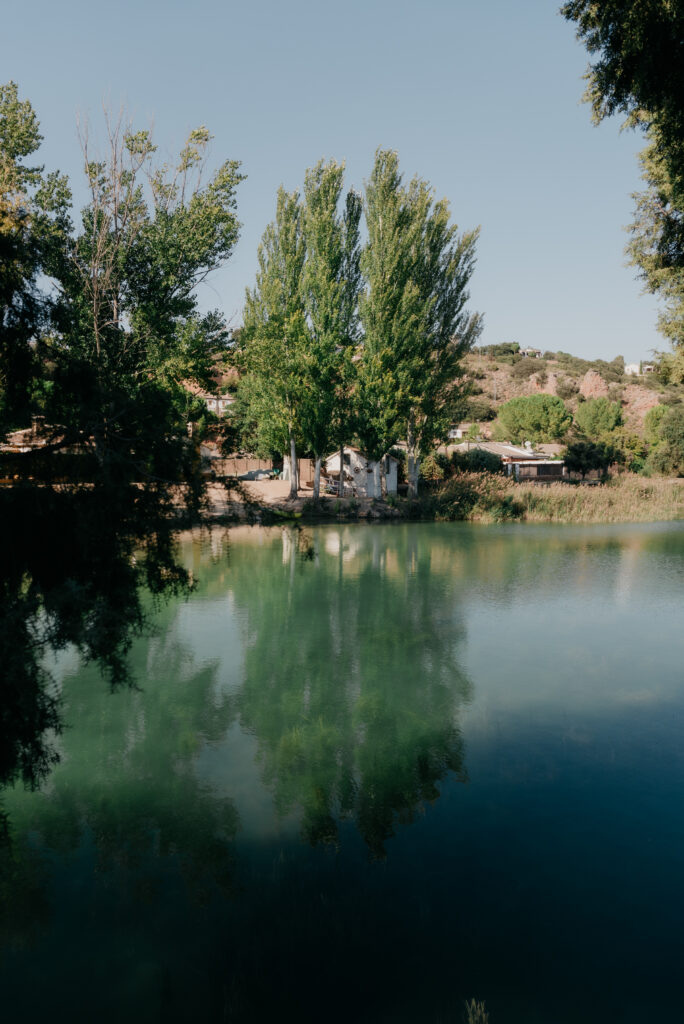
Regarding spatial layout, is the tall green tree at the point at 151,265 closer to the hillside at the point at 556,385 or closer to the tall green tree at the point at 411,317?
the tall green tree at the point at 411,317

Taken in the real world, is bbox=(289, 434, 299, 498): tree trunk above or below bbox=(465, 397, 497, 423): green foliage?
below

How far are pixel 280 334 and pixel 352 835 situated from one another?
1033 inches

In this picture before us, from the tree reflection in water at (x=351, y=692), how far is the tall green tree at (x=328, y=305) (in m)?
13.0

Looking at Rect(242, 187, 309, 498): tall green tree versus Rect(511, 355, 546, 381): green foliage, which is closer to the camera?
Rect(242, 187, 309, 498): tall green tree

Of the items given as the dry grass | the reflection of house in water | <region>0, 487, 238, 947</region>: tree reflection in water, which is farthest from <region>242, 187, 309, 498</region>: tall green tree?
<region>0, 487, 238, 947</region>: tree reflection in water

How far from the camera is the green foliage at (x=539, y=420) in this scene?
220 feet

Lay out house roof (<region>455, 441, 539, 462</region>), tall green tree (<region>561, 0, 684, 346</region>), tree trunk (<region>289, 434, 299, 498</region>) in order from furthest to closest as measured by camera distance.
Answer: house roof (<region>455, 441, 539, 462</region>) → tree trunk (<region>289, 434, 299, 498</region>) → tall green tree (<region>561, 0, 684, 346</region>)

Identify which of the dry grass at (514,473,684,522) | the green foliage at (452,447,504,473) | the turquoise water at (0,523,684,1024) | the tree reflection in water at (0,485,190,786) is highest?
the green foliage at (452,447,504,473)

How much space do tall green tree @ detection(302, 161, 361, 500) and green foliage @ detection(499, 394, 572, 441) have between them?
Answer: 39857mm

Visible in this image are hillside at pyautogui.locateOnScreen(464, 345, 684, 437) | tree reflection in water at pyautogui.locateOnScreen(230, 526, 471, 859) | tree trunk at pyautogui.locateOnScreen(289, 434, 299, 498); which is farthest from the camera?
hillside at pyautogui.locateOnScreen(464, 345, 684, 437)

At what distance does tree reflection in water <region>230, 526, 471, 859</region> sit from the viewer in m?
6.52

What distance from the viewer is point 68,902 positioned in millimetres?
4965

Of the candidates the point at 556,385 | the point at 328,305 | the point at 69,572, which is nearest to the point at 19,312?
the point at 69,572

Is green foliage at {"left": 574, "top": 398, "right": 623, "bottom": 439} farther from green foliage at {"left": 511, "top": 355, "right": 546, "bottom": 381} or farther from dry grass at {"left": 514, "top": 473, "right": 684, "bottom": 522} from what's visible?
dry grass at {"left": 514, "top": 473, "right": 684, "bottom": 522}
